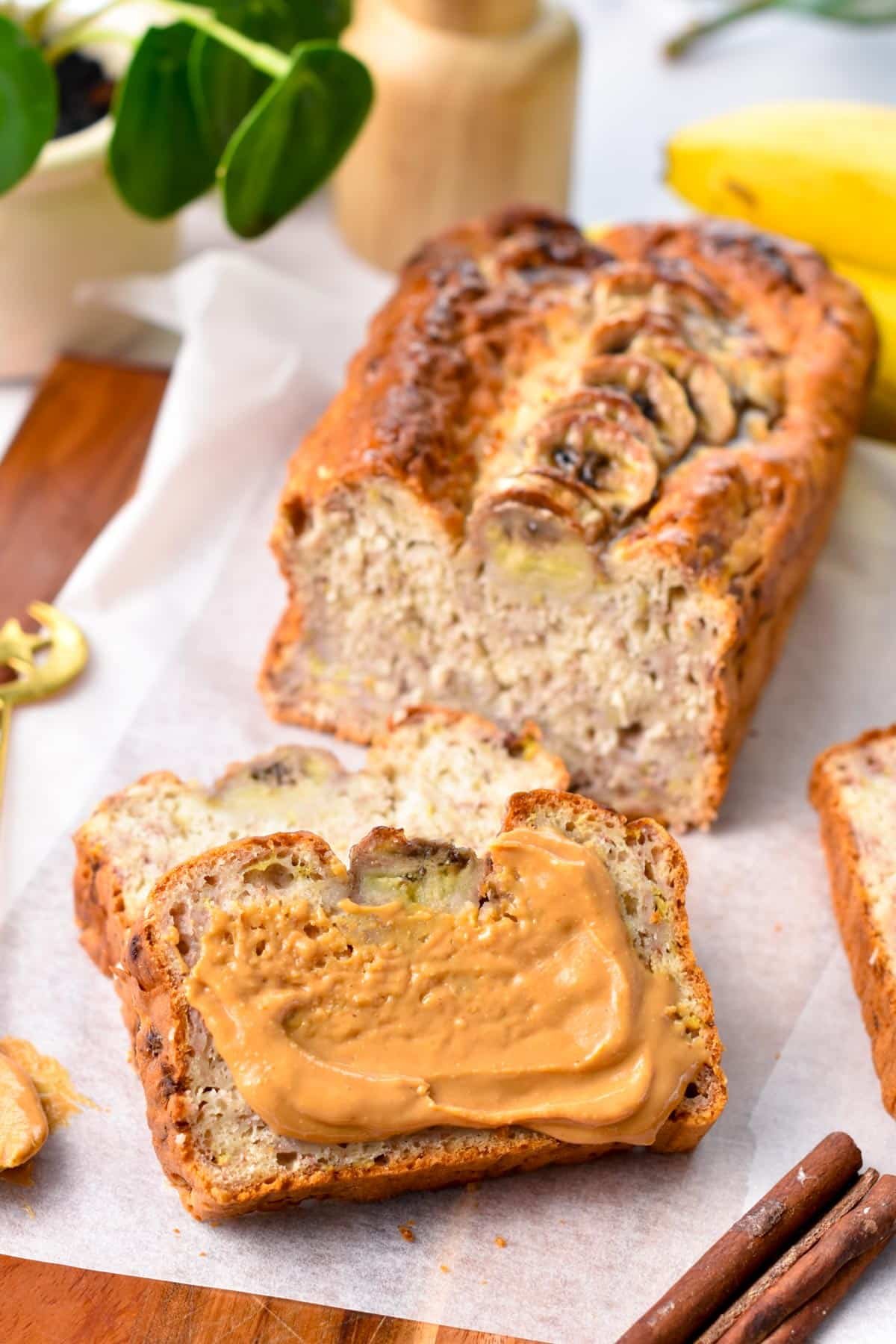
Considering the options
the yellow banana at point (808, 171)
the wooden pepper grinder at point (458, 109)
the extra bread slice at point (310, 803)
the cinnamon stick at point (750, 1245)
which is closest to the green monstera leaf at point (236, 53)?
the wooden pepper grinder at point (458, 109)

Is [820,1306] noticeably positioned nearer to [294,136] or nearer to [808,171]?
[294,136]

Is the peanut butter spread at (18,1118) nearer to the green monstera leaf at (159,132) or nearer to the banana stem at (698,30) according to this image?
the green monstera leaf at (159,132)

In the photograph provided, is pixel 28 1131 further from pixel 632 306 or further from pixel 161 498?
pixel 632 306

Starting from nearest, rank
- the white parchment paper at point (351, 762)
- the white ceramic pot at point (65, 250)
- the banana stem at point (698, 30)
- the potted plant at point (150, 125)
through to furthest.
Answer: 1. the white parchment paper at point (351, 762)
2. the potted plant at point (150, 125)
3. the white ceramic pot at point (65, 250)
4. the banana stem at point (698, 30)

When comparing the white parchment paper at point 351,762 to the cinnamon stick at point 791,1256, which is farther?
the white parchment paper at point 351,762

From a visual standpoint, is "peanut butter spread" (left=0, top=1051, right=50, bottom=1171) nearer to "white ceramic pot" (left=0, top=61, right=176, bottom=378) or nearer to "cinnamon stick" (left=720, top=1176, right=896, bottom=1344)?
"cinnamon stick" (left=720, top=1176, right=896, bottom=1344)

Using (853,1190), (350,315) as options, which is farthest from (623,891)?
(350,315)

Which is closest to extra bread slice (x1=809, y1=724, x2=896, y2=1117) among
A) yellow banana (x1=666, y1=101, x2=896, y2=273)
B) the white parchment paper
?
the white parchment paper
